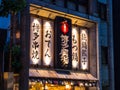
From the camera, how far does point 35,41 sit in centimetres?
2927

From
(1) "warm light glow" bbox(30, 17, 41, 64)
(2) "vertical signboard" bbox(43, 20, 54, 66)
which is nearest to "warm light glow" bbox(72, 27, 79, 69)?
(2) "vertical signboard" bbox(43, 20, 54, 66)

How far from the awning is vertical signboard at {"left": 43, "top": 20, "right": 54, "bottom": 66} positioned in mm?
900

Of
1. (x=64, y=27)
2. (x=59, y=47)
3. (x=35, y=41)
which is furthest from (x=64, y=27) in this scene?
(x=35, y=41)

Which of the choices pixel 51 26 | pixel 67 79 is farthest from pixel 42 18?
pixel 67 79

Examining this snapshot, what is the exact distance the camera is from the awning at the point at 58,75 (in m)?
28.2

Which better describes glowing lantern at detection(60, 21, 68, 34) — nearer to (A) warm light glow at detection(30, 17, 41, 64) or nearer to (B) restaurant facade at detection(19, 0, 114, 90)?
(B) restaurant facade at detection(19, 0, 114, 90)

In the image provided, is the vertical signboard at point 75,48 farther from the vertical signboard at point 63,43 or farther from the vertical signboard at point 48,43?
the vertical signboard at point 48,43

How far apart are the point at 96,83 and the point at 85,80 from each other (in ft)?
5.59

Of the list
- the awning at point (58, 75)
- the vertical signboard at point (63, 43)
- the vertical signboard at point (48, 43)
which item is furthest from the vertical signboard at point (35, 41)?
the vertical signboard at point (63, 43)

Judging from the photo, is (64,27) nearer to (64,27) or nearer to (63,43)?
(64,27)

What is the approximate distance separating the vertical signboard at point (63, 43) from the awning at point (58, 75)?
0.70 metres

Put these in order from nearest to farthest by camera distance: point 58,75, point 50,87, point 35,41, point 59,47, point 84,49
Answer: point 35,41 → point 58,75 → point 59,47 → point 50,87 → point 84,49

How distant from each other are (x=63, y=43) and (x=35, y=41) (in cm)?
298

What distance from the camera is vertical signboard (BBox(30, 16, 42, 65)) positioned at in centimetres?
2892
